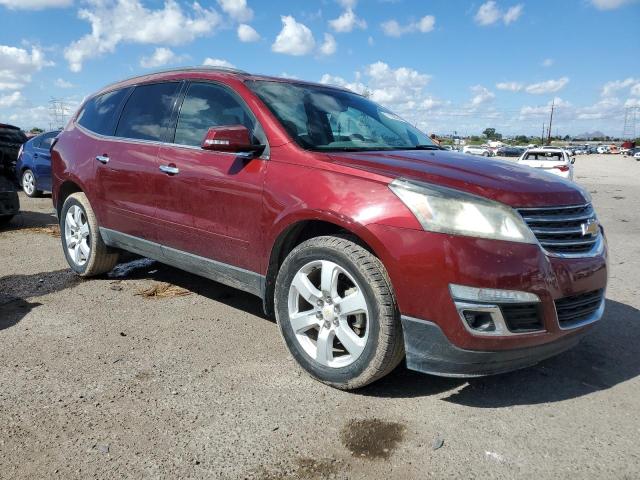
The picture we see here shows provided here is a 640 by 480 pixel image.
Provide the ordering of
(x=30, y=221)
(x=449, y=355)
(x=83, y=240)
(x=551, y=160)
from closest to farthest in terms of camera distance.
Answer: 1. (x=449, y=355)
2. (x=83, y=240)
3. (x=30, y=221)
4. (x=551, y=160)

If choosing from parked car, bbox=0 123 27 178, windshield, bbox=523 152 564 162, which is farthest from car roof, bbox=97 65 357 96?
windshield, bbox=523 152 564 162

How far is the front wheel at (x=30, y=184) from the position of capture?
11539mm

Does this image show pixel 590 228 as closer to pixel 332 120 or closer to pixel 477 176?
pixel 477 176

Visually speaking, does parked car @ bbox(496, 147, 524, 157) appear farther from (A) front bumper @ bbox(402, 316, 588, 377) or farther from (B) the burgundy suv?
(A) front bumper @ bbox(402, 316, 588, 377)

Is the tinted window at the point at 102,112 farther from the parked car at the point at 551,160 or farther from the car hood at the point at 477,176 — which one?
the parked car at the point at 551,160

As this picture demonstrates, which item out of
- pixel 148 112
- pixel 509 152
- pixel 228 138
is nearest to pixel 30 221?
pixel 148 112

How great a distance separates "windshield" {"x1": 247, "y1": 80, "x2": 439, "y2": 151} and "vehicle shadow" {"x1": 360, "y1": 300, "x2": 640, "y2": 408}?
4.98ft

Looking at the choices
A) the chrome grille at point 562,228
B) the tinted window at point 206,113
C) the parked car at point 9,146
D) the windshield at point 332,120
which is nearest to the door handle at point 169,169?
the tinted window at point 206,113

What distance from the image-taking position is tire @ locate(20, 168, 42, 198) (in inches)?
454

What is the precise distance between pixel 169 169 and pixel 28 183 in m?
9.64

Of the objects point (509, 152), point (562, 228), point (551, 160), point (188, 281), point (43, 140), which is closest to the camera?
point (562, 228)

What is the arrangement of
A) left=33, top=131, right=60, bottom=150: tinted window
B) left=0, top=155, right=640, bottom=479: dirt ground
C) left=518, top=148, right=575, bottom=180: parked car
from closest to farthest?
left=0, top=155, right=640, bottom=479: dirt ground, left=33, top=131, right=60, bottom=150: tinted window, left=518, top=148, right=575, bottom=180: parked car

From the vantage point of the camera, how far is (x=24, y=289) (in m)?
4.77

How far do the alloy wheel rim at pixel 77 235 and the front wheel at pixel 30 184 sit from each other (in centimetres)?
737
